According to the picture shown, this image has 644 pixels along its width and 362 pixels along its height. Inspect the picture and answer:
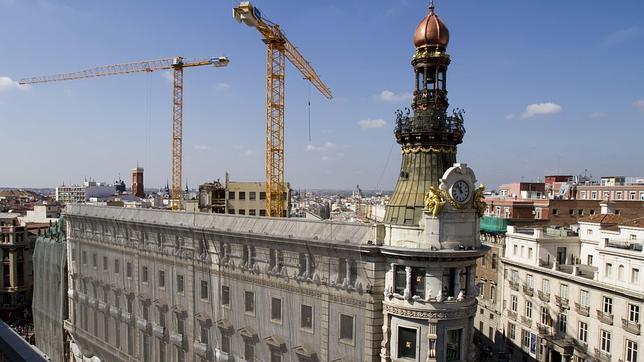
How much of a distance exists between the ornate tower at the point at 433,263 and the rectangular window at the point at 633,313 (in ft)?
81.9

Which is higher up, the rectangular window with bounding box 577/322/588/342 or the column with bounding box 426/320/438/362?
A: the column with bounding box 426/320/438/362

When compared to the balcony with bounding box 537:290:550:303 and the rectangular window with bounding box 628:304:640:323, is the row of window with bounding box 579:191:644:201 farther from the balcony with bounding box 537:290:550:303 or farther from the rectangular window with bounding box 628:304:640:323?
the rectangular window with bounding box 628:304:640:323

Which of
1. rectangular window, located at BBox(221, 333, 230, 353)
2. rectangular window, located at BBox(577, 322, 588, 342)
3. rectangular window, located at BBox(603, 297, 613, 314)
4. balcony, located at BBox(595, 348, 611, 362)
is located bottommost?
balcony, located at BBox(595, 348, 611, 362)

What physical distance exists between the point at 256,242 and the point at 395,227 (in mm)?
13511

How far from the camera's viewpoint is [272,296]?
1609 inches

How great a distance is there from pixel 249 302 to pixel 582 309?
38.3m

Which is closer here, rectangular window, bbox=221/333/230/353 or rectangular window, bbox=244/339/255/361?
rectangular window, bbox=244/339/255/361

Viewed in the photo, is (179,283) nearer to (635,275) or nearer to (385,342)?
(385,342)

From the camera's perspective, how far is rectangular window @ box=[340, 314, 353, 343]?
117 ft

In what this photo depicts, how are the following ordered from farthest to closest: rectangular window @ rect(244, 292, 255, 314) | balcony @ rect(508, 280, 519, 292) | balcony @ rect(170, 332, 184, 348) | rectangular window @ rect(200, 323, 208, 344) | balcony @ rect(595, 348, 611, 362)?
1. balcony @ rect(508, 280, 519, 292)
2. balcony @ rect(595, 348, 611, 362)
3. balcony @ rect(170, 332, 184, 348)
4. rectangular window @ rect(200, 323, 208, 344)
5. rectangular window @ rect(244, 292, 255, 314)

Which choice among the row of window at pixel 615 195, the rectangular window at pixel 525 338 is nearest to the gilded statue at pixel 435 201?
the rectangular window at pixel 525 338

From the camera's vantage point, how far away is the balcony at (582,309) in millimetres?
54656

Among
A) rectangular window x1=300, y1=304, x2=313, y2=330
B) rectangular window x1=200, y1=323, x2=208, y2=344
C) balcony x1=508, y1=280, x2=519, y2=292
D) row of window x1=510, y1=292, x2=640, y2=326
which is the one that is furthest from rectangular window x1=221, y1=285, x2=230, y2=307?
balcony x1=508, y1=280, x2=519, y2=292

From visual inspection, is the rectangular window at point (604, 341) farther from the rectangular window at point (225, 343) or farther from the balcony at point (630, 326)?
the rectangular window at point (225, 343)
